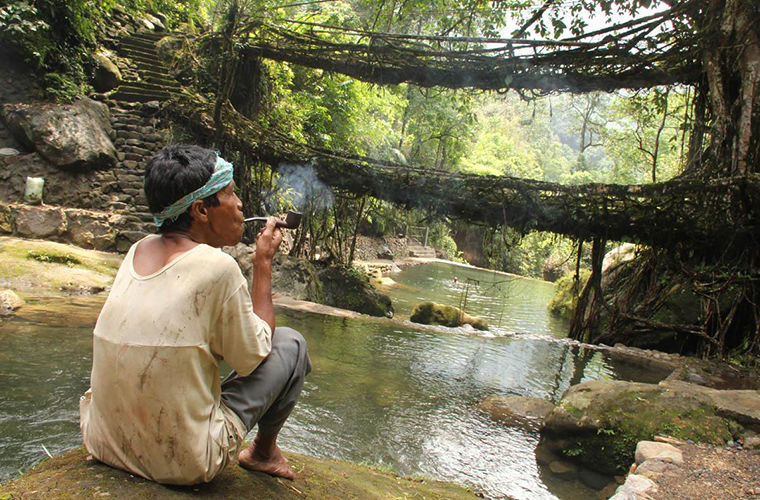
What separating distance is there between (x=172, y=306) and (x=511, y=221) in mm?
5806

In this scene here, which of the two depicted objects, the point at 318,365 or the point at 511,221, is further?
the point at 511,221

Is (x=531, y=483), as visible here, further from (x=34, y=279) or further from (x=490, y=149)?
(x=490, y=149)

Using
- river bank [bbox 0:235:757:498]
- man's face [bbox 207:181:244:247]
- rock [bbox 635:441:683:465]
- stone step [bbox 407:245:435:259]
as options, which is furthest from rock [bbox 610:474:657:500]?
stone step [bbox 407:245:435:259]

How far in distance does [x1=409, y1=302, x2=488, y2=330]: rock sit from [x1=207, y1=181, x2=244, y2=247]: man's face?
24.7ft

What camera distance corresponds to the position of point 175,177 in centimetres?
167

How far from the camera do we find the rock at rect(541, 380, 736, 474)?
134 inches

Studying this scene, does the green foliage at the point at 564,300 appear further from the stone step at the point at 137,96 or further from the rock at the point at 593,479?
the stone step at the point at 137,96

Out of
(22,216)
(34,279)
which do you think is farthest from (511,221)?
(22,216)

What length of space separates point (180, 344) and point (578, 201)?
5736 millimetres

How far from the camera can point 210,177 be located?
1713 millimetres

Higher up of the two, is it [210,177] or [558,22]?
[558,22]

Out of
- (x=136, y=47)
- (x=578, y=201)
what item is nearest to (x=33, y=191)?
(x=136, y=47)

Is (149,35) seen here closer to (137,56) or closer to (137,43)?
(137,43)

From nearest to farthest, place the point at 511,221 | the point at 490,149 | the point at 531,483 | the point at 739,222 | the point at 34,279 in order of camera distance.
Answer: the point at 531,483 < the point at 739,222 < the point at 34,279 < the point at 511,221 < the point at 490,149
